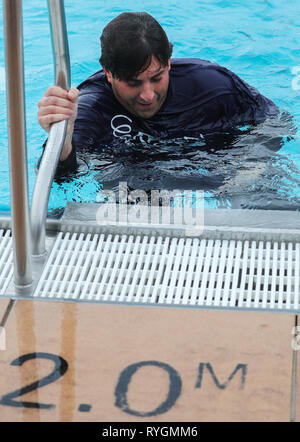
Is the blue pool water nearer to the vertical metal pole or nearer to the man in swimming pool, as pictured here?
the man in swimming pool

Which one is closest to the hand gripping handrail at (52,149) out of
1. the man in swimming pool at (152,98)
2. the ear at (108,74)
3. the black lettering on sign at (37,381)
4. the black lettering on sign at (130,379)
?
the black lettering on sign at (37,381)

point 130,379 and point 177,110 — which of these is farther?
point 177,110

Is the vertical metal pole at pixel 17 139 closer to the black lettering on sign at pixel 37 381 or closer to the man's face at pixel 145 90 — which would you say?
the black lettering on sign at pixel 37 381

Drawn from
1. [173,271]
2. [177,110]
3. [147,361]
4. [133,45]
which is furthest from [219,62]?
[147,361]

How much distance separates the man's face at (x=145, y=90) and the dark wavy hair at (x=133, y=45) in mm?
32

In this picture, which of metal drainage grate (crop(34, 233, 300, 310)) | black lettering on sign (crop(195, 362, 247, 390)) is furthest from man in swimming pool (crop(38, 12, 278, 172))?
black lettering on sign (crop(195, 362, 247, 390))

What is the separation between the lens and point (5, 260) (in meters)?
1.96

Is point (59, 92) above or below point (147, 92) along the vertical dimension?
above

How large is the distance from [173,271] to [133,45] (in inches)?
55.4

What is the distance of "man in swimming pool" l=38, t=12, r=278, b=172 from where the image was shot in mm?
2949

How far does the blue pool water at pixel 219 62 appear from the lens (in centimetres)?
321

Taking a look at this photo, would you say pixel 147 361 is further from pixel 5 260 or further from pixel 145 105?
pixel 145 105

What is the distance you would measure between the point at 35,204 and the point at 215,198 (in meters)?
1.40

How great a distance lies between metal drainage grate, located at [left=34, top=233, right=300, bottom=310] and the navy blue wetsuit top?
127 centimetres
